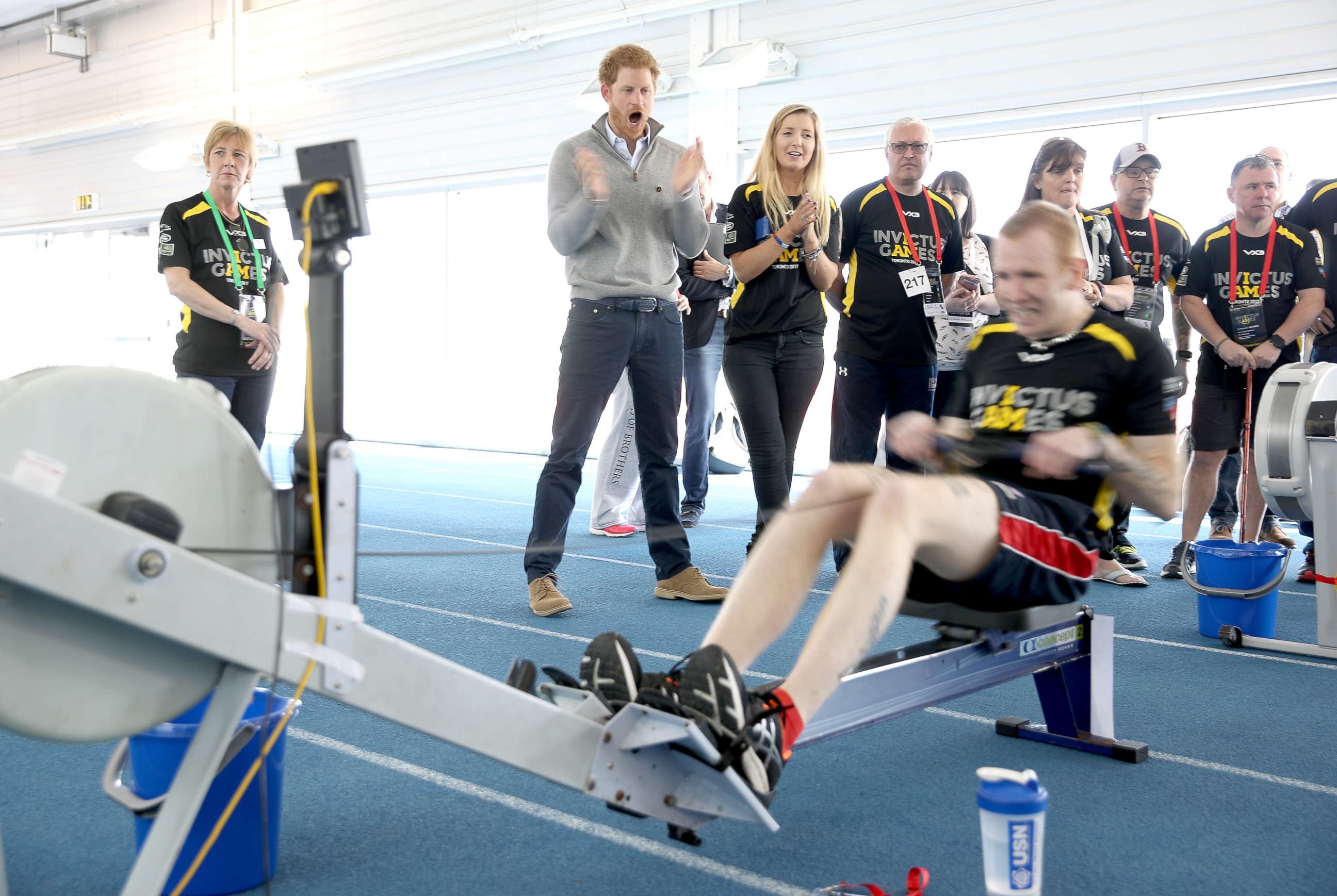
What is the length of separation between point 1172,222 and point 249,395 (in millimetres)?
3632

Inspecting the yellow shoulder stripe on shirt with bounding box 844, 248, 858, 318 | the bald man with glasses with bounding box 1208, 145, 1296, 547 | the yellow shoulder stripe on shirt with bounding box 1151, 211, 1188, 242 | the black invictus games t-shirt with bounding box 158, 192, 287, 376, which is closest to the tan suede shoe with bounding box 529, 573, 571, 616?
the black invictus games t-shirt with bounding box 158, 192, 287, 376

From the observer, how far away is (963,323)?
443cm

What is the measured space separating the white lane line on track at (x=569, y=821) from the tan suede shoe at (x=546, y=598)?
116 centimetres

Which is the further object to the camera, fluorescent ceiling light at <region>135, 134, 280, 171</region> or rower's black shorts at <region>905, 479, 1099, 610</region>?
fluorescent ceiling light at <region>135, 134, 280, 171</region>

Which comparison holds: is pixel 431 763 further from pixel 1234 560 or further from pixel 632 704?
pixel 1234 560

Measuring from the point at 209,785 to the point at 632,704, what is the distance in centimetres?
62

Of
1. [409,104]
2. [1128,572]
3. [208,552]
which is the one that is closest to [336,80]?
[409,104]

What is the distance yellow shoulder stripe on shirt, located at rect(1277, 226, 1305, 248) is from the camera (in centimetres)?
442

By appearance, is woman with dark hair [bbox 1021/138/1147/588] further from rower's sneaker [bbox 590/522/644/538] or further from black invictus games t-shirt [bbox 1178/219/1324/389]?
rower's sneaker [bbox 590/522/644/538]

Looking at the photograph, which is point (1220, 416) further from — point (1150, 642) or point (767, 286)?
point (767, 286)

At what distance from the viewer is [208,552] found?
1.53 m

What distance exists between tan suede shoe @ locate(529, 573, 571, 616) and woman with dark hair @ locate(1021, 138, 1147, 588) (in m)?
1.92

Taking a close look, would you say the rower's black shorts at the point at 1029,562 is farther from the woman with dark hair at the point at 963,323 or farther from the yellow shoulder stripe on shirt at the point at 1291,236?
the yellow shoulder stripe on shirt at the point at 1291,236

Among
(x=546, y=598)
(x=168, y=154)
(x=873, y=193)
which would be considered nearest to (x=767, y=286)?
(x=873, y=193)
